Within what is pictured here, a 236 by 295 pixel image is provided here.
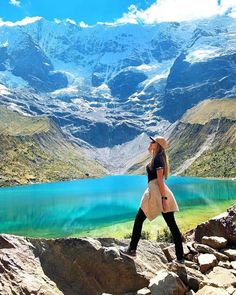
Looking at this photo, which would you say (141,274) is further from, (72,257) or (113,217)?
(113,217)

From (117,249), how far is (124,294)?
5.25ft

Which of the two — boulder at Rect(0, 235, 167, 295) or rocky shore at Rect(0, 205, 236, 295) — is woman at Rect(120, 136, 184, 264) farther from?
boulder at Rect(0, 235, 167, 295)

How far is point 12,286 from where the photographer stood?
45.0ft

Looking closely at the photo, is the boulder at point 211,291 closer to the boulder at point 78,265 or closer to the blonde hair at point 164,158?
the boulder at point 78,265

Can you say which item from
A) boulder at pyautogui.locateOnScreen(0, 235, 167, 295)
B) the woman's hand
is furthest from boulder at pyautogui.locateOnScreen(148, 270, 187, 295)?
the woman's hand

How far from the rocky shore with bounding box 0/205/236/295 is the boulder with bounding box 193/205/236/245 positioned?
970 mm

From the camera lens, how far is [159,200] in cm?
1600

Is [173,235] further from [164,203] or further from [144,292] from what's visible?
[144,292]

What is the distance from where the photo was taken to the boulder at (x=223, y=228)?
1834 centimetres

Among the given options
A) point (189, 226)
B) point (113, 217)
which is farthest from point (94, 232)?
point (113, 217)

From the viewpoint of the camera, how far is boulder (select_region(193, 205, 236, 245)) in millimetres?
18344

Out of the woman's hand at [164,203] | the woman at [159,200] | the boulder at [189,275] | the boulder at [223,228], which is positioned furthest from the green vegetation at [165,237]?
the boulder at [189,275]

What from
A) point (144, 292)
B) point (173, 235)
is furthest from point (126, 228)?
point (144, 292)

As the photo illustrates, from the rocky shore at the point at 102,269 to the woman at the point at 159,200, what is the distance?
567 millimetres
